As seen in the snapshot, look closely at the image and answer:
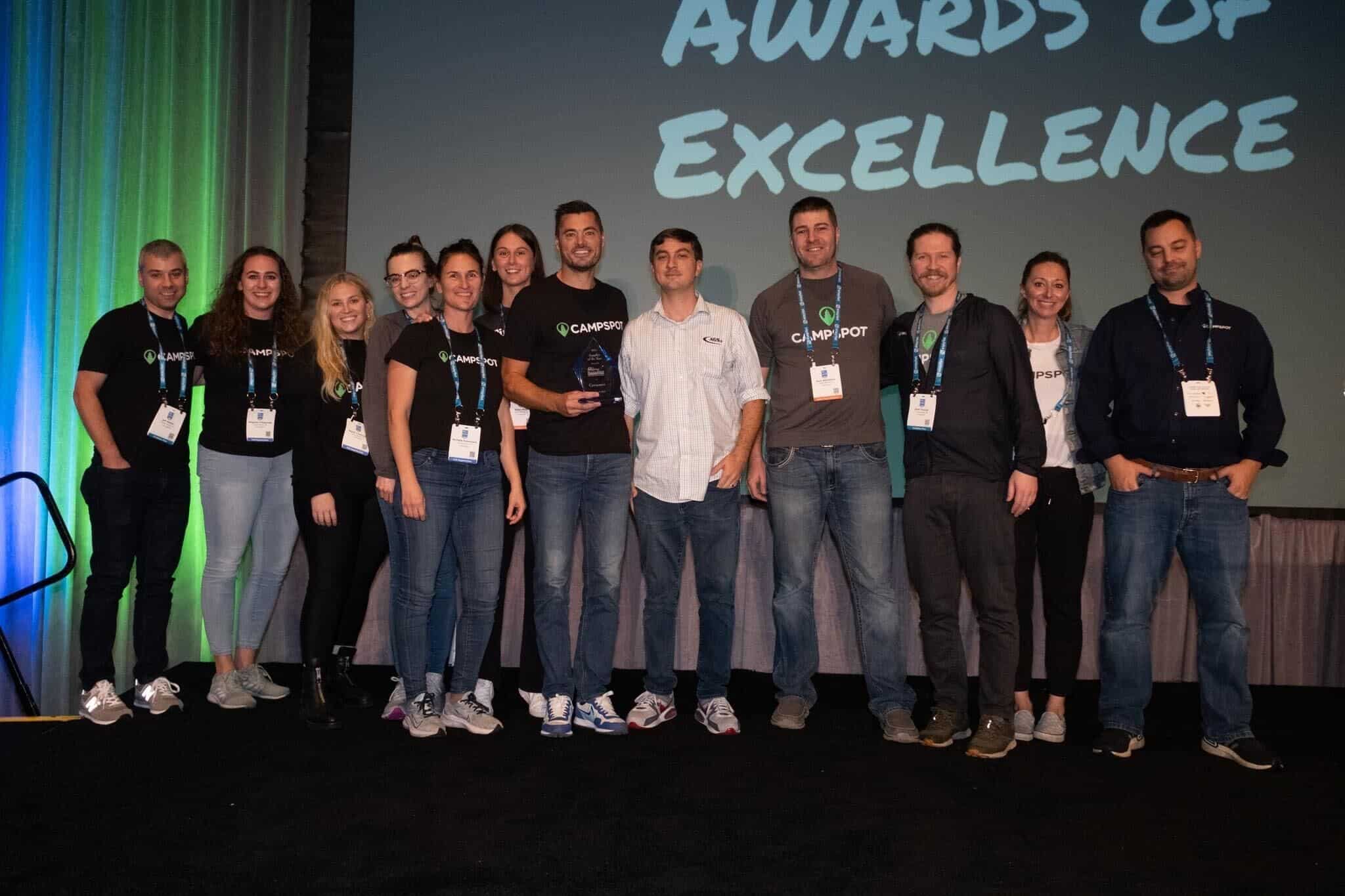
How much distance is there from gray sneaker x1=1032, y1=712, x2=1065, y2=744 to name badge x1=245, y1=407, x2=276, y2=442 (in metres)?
2.55

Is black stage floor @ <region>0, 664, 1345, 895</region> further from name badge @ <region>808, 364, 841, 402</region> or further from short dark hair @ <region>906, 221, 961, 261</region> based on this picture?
short dark hair @ <region>906, 221, 961, 261</region>

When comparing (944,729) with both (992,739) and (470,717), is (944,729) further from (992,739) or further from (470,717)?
(470,717)

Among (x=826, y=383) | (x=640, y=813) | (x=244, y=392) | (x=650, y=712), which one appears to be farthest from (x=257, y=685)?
(x=826, y=383)

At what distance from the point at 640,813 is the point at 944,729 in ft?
3.38

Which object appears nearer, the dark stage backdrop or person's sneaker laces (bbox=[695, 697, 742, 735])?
person's sneaker laces (bbox=[695, 697, 742, 735])

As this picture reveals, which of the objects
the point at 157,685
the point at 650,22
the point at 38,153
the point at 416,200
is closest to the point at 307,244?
the point at 416,200

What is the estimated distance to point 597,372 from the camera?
304 cm

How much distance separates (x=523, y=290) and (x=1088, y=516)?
1850mm

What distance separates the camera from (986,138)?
14.2ft

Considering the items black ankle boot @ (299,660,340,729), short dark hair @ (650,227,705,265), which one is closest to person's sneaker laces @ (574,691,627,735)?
black ankle boot @ (299,660,340,729)

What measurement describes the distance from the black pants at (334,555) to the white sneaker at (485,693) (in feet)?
1.54

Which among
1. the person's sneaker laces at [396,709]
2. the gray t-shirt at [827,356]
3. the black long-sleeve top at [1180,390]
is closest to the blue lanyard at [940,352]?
the gray t-shirt at [827,356]

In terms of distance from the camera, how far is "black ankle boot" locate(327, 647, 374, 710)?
3.41 meters

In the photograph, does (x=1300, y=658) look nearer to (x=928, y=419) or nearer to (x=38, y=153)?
(x=928, y=419)
